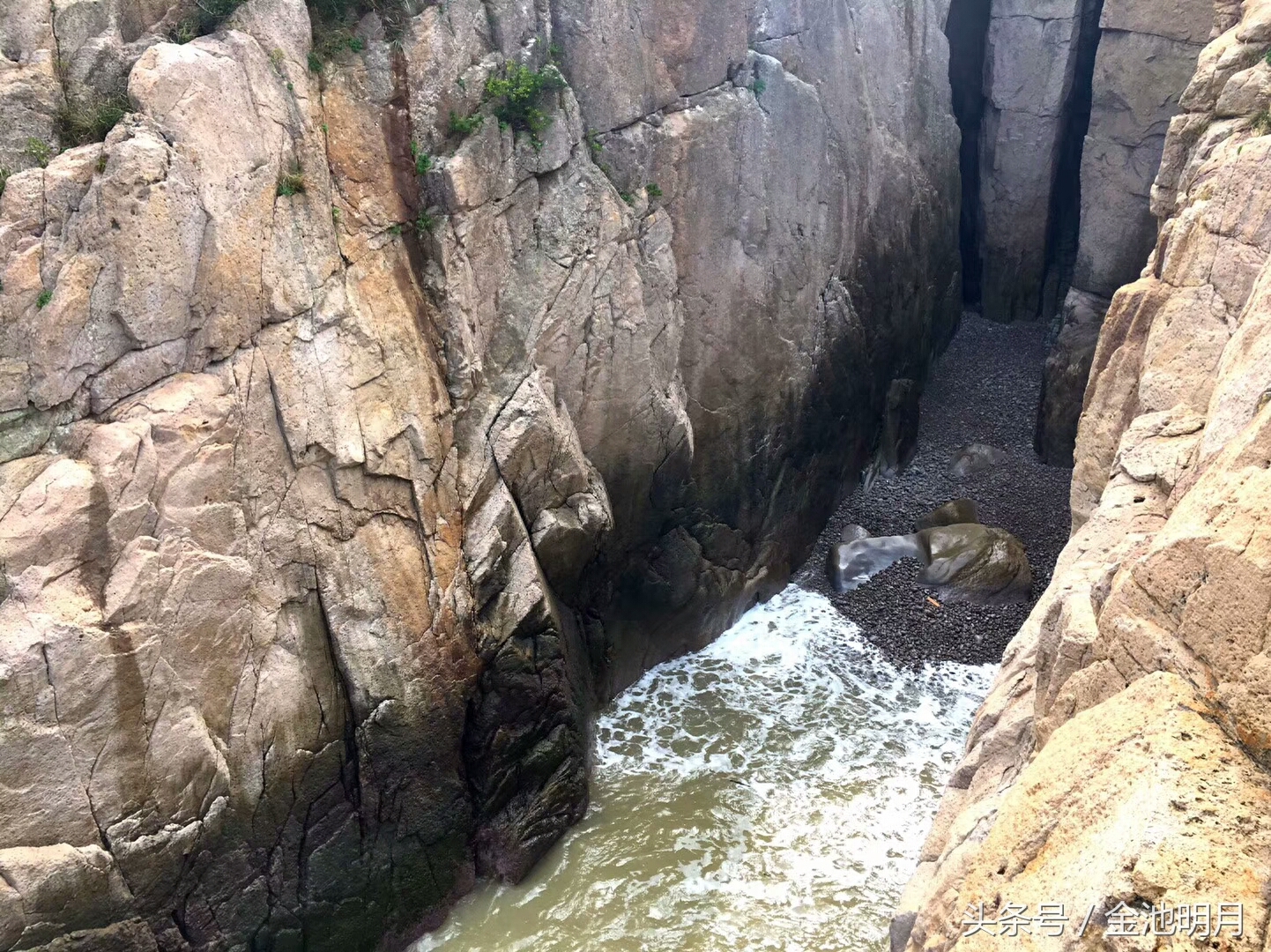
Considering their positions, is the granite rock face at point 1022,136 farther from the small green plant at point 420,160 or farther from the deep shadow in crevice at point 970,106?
the small green plant at point 420,160

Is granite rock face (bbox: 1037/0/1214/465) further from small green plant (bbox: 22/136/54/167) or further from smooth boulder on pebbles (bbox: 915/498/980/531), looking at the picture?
small green plant (bbox: 22/136/54/167)

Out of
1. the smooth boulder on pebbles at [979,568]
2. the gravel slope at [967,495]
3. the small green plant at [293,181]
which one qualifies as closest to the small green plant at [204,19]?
the small green plant at [293,181]

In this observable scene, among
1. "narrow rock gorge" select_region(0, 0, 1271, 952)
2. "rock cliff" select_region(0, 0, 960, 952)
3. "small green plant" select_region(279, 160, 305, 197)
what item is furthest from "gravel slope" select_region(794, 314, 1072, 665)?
"small green plant" select_region(279, 160, 305, 197)

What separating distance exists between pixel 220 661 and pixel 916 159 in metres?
18.2

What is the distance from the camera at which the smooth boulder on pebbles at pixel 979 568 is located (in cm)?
1789

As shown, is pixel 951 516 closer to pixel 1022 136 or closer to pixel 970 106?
pixel 1022 136

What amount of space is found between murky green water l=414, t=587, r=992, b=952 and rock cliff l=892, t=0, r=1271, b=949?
168 inches

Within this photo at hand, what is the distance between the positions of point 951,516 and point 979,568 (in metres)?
2.00

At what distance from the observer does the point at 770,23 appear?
55.7ft

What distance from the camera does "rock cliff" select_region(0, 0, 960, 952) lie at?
31.9 ft

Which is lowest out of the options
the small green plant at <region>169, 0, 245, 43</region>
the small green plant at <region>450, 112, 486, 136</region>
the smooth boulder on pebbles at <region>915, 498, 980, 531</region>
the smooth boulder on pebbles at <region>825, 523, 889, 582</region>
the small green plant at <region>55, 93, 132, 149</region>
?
the smooth boulder on pebbles at <region>825, 523, 889, 582</region>

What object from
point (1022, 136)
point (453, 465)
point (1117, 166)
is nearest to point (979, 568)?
point (1117, 166)

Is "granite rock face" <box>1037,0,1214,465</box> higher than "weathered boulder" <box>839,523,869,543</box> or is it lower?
higher

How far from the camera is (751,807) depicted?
13.8 metres
